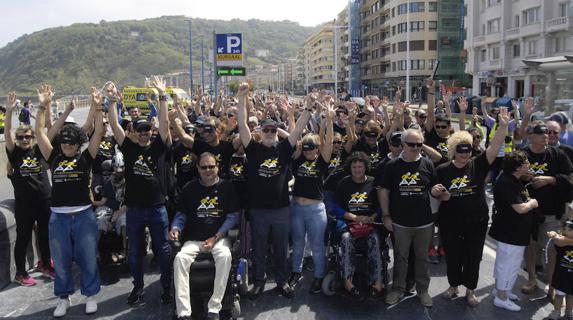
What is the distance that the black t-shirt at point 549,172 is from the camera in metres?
5.29

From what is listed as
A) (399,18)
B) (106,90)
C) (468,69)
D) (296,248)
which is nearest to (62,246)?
(106,90)

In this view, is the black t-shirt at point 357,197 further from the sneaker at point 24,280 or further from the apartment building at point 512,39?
the apartment building at point 512,39

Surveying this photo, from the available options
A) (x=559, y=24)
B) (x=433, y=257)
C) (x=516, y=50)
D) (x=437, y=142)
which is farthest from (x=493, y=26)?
(x=433, y=257)

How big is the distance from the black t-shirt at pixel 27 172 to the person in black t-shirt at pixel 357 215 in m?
3.65

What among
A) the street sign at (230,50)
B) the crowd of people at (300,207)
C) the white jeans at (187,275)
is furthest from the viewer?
the street sign at (230,50)

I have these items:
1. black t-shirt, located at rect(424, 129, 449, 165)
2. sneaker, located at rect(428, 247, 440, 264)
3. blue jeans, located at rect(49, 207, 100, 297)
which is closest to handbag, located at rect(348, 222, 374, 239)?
sneaker, located at rect(428, 247, 440, 264)

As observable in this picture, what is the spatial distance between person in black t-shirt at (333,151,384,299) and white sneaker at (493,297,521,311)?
124 centimetres

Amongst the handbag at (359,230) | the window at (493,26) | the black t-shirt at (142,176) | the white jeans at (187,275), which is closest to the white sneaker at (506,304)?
the handbag at (359,230)

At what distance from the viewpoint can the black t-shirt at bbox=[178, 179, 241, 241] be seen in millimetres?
5121

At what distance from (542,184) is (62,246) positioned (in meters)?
5.26

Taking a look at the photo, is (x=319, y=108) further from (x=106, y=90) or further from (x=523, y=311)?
(x=523, y=311)

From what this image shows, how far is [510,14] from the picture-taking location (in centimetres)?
4428

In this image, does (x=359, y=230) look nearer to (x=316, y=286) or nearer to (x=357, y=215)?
(x=357, y=215)

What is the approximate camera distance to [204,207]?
16.9 feet
